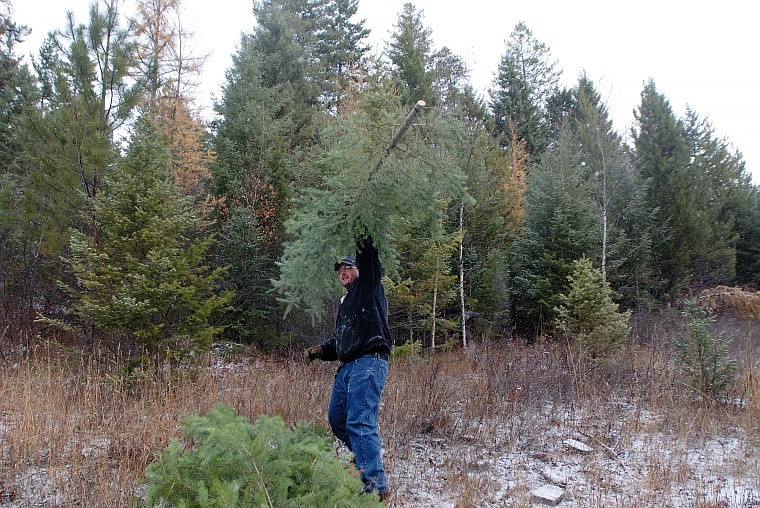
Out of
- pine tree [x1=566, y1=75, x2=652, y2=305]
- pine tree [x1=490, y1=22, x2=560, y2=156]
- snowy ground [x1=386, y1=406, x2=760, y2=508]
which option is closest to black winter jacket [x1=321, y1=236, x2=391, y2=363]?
snowy ground [x1=386, y1=406, x2=760, y2=508]

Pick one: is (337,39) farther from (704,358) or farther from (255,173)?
(704,358)

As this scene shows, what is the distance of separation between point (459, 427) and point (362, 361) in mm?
2380

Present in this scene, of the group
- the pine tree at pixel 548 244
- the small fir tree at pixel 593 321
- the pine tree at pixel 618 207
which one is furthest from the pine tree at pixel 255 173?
the pine tree at pixel 618 207

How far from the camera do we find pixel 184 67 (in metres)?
16.1

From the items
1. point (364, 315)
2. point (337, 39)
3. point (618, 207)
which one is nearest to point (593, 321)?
point (364, 315)

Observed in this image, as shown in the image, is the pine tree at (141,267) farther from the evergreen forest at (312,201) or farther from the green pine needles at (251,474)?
the green pine needles at (251,474)

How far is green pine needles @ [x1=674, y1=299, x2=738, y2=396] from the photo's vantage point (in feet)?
20.7

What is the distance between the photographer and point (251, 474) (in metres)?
2.47

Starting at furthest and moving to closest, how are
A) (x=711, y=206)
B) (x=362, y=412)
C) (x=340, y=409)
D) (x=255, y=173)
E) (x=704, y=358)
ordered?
(x=711, y=206) → (x=255, y=173) → (x=704, y=358) → (x=340, y=409) → (x=362, y=412)

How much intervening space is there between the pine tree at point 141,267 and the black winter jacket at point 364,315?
12.7 feet

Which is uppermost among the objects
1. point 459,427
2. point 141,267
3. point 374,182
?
point 374,182

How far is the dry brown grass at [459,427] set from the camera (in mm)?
4121

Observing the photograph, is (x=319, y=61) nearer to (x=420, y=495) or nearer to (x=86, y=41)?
(x=86, y=41)

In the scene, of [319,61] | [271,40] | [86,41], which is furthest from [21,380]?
[319,61]
